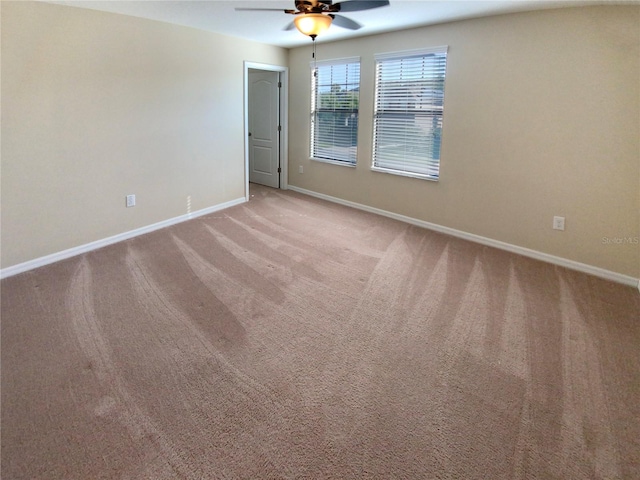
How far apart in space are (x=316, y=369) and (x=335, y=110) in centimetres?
454

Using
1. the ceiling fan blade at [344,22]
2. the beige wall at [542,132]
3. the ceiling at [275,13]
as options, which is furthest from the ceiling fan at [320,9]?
the beige wall at [542,132]

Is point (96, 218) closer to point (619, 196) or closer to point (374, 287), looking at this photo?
point (374, 287)

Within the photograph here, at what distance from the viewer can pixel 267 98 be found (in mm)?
6742

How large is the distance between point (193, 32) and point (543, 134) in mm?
4189

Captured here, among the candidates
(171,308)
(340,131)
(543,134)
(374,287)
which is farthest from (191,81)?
(543,134)

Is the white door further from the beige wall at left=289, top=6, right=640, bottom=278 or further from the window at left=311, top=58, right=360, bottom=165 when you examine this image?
the beige wall at left=289, top=6, right=640, bottom=278

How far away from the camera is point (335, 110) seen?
5918mm

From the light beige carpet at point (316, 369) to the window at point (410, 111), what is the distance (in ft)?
5.20

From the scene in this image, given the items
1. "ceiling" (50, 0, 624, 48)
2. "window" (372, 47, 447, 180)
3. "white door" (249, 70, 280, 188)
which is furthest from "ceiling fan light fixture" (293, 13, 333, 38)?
"white door" (249, 70, 280, 188)

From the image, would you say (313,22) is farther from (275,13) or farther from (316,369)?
(316,369)

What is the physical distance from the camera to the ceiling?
356 cm

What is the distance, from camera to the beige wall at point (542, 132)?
3389mm

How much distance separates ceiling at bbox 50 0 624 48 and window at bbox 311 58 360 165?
779mm

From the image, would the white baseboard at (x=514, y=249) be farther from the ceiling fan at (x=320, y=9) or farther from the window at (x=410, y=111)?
the ceiling fan at (x=320, y=9)
